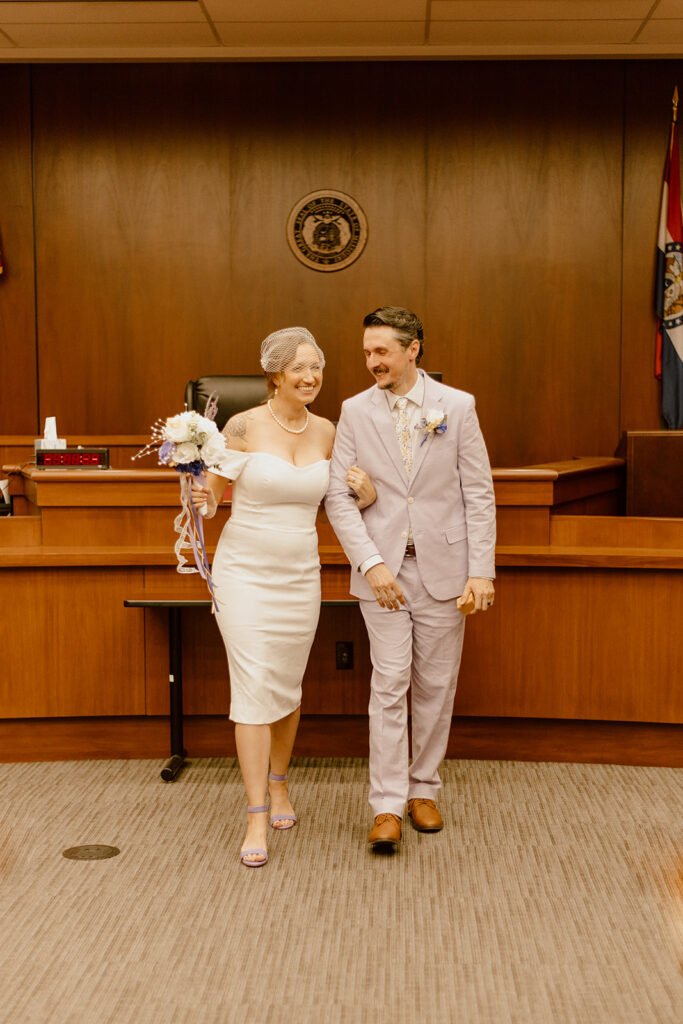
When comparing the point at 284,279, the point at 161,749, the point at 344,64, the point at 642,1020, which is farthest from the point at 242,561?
the point at 344,64

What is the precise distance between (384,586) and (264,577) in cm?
37

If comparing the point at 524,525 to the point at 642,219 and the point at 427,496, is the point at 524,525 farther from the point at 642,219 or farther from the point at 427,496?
the point at 642,219

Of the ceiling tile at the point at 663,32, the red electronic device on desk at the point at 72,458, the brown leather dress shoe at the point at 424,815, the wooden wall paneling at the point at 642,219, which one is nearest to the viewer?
the brown leather dress shoe at the point at 424,815

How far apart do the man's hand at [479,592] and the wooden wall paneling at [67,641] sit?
1.39 m

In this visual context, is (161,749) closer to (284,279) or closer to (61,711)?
(61,711)

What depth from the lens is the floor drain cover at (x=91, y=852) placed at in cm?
290

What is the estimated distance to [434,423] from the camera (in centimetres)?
288

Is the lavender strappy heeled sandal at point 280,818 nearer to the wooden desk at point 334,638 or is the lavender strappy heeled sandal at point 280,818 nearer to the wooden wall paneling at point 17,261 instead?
the wooden desk at point 334,638

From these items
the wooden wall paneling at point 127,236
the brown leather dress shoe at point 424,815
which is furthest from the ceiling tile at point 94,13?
the brown leather dress shoe at point 424,815

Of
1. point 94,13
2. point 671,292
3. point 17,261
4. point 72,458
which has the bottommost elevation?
point 72,458

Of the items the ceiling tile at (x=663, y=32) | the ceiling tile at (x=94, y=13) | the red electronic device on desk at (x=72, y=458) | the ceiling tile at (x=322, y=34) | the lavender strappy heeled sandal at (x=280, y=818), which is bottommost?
the lavender strappy heeled sandal at (x=280, y=818)

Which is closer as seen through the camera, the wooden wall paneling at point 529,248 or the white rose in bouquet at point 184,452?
the white rose in bouquet at point 184,452

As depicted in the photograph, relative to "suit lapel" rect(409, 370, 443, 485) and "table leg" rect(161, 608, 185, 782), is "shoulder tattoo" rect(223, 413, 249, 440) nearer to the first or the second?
"suit lapel" rect(409, 370, 443, 485)

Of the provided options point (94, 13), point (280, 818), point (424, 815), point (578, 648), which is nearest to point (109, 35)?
point (94, 13)
